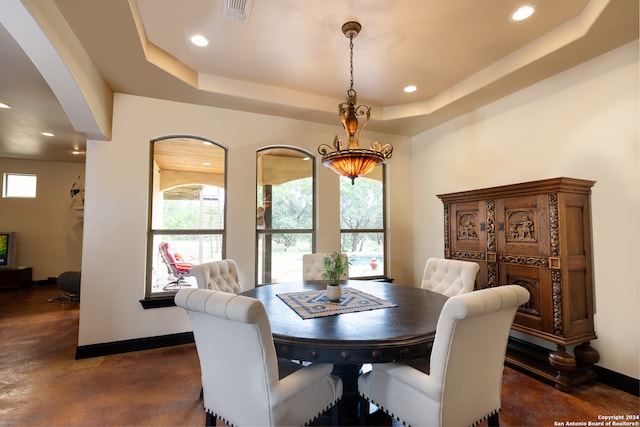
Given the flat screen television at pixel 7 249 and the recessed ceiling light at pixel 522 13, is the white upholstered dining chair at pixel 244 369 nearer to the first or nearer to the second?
the recessed ceiling light at pixel 522 13

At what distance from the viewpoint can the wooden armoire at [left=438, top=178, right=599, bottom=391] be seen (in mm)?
2525

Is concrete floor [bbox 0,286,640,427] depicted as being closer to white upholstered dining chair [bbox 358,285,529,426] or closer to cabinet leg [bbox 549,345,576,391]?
cabinet leg [bbox 549,345,576,391]

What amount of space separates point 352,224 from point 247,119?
2107mm

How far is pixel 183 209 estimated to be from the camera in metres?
3.78

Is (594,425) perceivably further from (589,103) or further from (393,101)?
(393,101)

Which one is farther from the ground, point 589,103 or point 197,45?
point 197,45

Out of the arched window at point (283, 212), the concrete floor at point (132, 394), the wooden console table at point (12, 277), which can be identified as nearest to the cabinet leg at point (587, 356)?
the concrete floor at point (132, 394)

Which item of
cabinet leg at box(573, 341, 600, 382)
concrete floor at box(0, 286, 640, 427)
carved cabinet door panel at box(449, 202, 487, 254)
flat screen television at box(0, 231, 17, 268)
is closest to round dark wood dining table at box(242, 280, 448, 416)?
concrete floor at box(0, 286, 640, 427)

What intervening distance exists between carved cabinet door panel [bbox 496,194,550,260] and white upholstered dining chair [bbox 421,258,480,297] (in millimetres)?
532

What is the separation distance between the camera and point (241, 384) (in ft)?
4.66

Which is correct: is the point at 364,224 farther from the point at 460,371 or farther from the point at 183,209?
the point at 460,371

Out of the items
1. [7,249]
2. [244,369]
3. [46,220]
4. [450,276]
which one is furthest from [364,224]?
[7,249]

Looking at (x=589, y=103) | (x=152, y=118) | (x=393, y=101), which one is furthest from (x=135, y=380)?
(x=589, y=103)

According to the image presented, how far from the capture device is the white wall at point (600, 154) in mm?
2471
